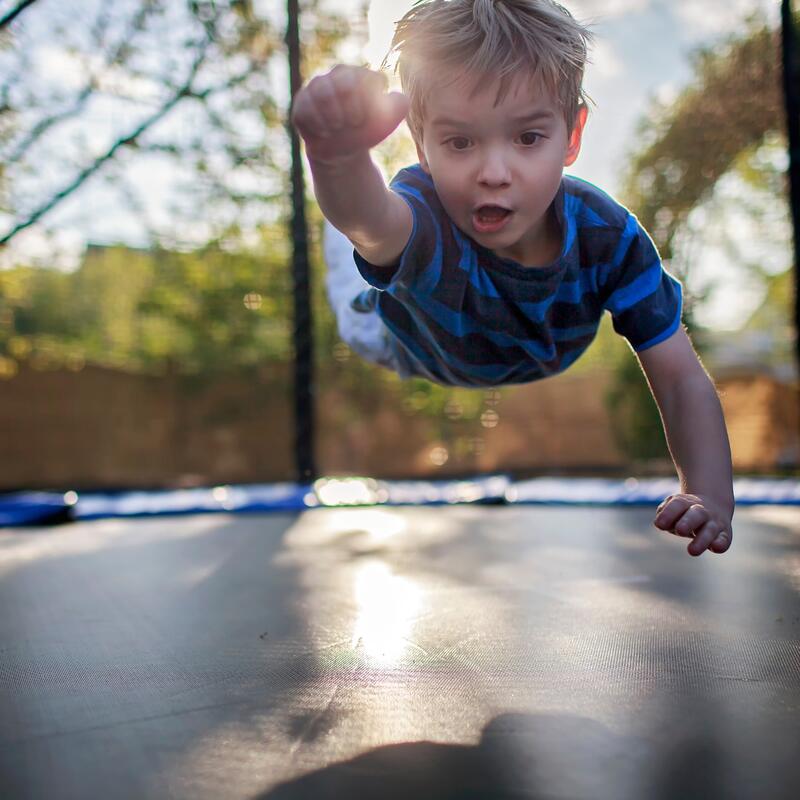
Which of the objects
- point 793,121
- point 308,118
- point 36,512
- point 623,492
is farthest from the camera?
point 793,121

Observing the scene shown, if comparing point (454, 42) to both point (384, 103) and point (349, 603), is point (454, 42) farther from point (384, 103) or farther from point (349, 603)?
point (349, 603)

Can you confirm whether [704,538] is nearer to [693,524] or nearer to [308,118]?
[693,524]

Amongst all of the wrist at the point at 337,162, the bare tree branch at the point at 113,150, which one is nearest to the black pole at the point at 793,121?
the bare tree branch at the point at 113,150

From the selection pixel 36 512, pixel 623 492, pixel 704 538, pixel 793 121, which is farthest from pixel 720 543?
pixel 793 121

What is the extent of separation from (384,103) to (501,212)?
218mm

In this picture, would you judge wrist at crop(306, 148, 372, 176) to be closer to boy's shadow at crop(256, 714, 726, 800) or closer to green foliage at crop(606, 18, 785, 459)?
boy's shadow at crop(256, 714, 726, 800)

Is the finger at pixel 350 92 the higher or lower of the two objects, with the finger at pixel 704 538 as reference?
higher

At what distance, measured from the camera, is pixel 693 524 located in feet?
2.26

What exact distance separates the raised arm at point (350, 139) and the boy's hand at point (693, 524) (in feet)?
1.10

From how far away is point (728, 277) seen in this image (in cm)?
285

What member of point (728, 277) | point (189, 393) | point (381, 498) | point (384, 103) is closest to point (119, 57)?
point (189, 393)

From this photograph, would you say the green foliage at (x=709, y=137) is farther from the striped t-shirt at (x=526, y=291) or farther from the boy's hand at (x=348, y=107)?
the boy's hand at (x=348, y=107)

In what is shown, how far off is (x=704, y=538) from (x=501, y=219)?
336mm

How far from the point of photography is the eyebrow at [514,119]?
2.46ft
